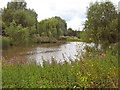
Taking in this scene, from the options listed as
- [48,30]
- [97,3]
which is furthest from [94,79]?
[48,30]

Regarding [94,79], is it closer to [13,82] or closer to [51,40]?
[13,82]

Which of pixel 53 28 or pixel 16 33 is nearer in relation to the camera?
pixel 16 33

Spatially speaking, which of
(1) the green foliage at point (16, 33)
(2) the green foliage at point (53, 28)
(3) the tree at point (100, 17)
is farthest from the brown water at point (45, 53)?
(2) the green foliage at point (53, 28)

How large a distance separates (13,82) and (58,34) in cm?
3049

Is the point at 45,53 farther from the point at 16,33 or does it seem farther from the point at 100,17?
the point at 16,33

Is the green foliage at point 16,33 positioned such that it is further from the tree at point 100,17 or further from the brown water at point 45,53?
the tree at point 100,17

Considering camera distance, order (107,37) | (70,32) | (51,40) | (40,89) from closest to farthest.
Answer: (40,89) → (107,37) → (51,40) → (70,32)

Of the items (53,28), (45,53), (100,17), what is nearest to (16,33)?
(45,53)

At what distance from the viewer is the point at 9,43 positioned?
898 inches

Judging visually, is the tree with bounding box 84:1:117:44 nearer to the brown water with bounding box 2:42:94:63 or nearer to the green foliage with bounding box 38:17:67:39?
the brown water with bounding box 2:42:94:63

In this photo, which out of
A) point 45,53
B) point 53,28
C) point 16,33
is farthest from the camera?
point 53,28

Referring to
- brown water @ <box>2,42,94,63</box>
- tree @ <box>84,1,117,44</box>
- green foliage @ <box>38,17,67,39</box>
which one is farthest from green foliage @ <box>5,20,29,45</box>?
tree @ <box>84,1,117,44</box>

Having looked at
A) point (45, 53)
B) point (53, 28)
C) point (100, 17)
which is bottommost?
point (45, 53)

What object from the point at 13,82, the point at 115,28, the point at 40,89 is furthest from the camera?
the point at 115,28
